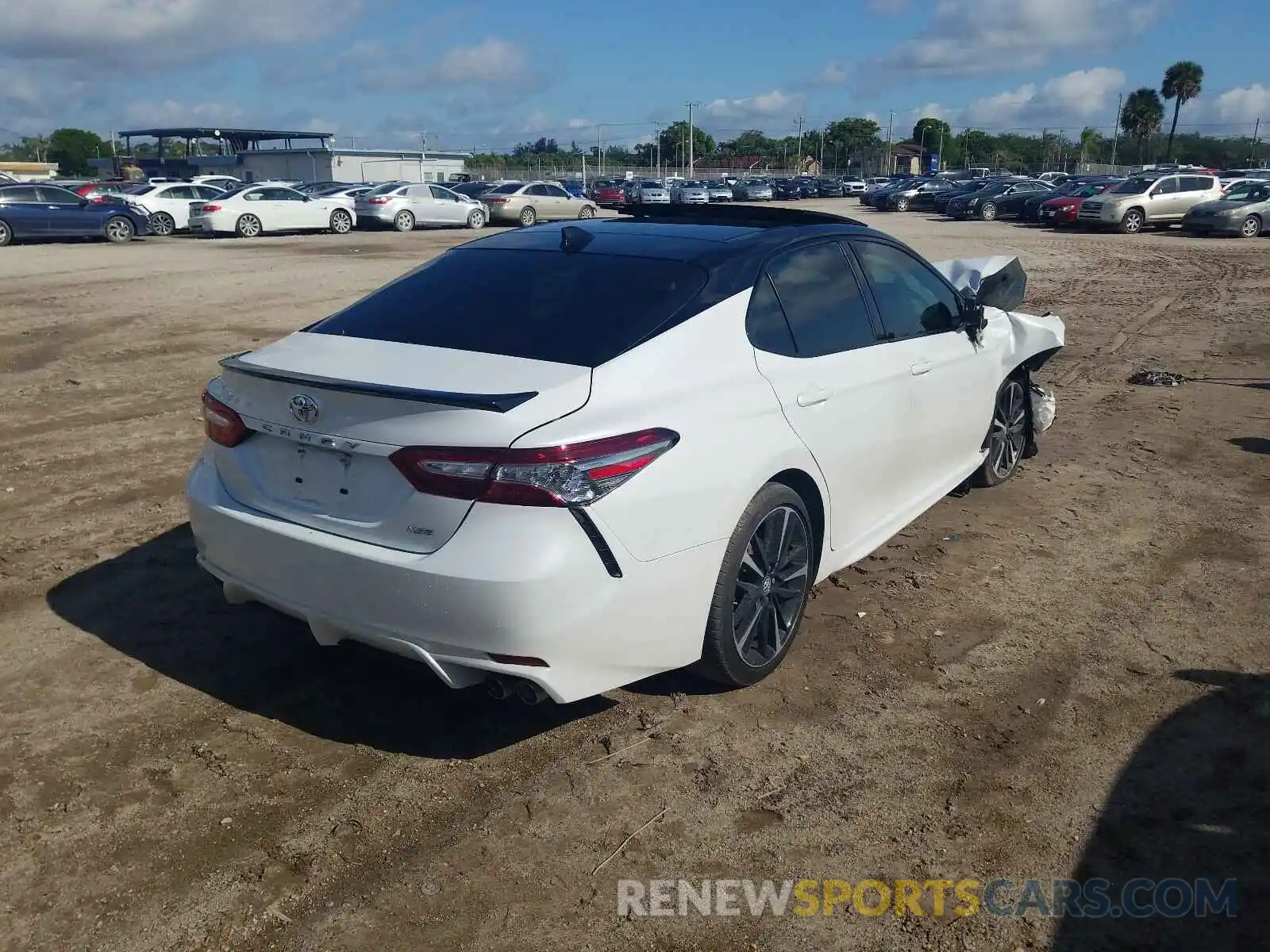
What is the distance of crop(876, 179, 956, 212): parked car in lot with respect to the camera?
4794cm

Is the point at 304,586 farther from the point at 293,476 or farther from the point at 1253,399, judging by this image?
the point at 1253,399

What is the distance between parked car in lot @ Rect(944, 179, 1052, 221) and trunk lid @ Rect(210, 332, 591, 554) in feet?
122

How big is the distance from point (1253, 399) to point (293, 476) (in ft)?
27.1

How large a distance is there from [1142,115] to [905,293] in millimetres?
106820

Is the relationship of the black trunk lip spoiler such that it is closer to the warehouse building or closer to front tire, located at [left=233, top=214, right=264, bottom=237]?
front tire, located at [left=233, top=214, right=264, bottom=237]

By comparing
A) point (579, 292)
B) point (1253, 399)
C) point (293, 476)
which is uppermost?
point (579, 292)

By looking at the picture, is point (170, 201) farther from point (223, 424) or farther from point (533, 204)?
point (223, 424)

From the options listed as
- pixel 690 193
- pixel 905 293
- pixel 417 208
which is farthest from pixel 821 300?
pixel 690 193

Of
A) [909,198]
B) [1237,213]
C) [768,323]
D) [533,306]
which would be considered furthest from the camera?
[909,198]

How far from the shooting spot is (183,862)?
2.97 metres

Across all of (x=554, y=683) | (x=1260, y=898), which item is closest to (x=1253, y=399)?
(x=1260, y=898)

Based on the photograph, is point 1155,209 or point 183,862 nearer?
point 183,862

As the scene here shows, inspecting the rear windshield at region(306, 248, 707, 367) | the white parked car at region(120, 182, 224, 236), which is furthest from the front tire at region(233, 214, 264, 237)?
the rear windshield at region(306, 248, 707, 367)

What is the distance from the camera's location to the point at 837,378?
421cm
